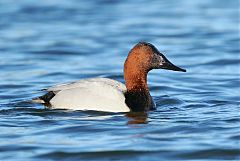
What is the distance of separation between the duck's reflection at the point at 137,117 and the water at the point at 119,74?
29 mm

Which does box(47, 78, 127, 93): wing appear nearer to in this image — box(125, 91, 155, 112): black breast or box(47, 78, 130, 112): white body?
box(47, 78, 130, 112): white body

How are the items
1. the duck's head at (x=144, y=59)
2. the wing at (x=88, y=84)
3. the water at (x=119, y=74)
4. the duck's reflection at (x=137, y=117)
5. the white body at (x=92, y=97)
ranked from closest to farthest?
1. the water at (x=119, y=74)
2. the duck's reflection at (x=137, y=117)
3. the white body at (x=92, y=97)
4. the wing at (x=88, y=84)
5. the duck's head at (x=144, y=59)

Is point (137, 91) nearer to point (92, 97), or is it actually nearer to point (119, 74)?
point (92, 97)

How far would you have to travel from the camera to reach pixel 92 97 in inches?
443

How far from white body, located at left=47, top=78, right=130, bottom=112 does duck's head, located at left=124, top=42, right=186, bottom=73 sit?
18.5 inches

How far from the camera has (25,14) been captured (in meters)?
21.7

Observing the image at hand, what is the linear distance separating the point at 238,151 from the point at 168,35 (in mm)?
10197

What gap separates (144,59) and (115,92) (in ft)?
2.48

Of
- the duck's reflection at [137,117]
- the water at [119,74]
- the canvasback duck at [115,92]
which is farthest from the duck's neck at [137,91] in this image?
the water at [119,74]

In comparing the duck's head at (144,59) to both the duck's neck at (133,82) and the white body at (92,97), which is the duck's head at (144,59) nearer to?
the duck's neck at (133,82)

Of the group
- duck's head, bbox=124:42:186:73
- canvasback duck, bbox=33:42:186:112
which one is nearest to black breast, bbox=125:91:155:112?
canvasback duck, bbox=33:42:186:112

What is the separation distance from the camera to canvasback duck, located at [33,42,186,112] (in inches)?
443

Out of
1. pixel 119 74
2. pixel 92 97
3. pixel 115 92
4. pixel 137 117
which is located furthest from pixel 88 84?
pixel 119 74

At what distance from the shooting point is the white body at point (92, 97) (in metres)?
11.2
